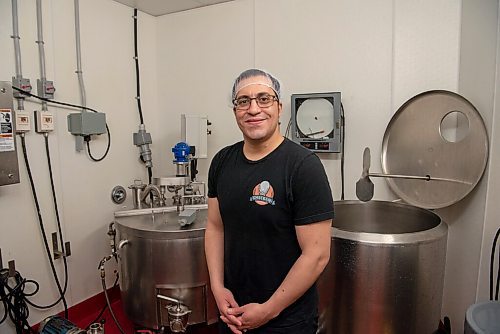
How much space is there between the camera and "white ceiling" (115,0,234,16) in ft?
7.88

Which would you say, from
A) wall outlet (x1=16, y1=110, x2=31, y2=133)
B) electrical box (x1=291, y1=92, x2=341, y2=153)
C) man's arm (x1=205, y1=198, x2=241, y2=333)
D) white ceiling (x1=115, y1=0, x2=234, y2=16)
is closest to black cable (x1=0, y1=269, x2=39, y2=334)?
wall outlet (x1=16, y1=110, x2=31, y2=133)

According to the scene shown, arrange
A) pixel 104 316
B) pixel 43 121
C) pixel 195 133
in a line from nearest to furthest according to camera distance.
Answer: pixel 43 121 → pixel 104 316 → pixel 195 133

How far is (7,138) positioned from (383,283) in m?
1.83

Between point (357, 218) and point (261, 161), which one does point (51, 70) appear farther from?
point (357, 218)

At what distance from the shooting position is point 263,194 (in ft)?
3.47

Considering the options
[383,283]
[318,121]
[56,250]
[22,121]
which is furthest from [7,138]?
[383,283]

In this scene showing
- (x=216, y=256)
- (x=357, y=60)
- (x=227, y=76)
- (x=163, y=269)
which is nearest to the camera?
(x=216, y=256)

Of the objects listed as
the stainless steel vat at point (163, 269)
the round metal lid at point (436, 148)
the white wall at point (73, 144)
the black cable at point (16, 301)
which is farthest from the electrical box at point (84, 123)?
Result: the round metal lid at point (436, 148)

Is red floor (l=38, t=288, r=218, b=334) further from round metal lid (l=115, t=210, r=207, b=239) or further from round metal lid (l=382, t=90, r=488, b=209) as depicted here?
round metal lid (l=382, t=90, r=488, b=209)

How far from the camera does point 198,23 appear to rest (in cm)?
255

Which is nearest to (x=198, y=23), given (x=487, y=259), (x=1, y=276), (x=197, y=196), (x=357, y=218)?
(x=197, y=196)

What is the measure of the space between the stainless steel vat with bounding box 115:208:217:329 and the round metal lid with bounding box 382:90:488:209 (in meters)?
1.14

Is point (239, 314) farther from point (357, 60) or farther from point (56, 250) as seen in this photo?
point (357, 60)

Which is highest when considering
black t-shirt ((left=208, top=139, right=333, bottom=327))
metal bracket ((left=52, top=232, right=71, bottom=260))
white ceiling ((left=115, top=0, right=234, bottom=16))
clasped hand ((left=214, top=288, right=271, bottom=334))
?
white ceiling ((left=115, top=0, right=234, bottom=16))
